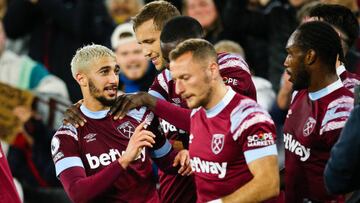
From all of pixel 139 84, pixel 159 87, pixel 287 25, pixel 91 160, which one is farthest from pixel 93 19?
pixel 91 160

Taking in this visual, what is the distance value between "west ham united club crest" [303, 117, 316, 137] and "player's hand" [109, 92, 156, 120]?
3.22 ft

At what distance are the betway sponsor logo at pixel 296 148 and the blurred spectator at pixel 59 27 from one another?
425cm

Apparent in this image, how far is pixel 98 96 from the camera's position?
636 centimetres

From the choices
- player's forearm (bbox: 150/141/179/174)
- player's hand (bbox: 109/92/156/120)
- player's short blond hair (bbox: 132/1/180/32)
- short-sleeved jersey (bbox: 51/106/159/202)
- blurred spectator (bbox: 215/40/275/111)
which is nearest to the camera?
short-sleeved jersey (bbox: 51/106/159/202)

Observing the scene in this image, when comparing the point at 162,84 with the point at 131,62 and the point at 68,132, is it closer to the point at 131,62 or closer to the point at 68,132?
the point at 68,132

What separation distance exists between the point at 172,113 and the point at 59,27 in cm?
440

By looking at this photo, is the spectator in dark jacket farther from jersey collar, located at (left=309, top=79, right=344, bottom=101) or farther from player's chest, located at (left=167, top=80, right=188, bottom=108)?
player's chest, located at (left=167, top=80, right=188, bottom=108)

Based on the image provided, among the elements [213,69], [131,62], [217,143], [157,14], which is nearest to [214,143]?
[217,143]

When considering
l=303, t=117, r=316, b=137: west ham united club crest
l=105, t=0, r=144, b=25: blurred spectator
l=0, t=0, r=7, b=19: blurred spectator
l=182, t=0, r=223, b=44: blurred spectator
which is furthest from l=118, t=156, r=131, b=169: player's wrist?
l=0, t=0, r=7, b=19: blurred spectator

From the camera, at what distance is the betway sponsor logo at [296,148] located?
611 cm

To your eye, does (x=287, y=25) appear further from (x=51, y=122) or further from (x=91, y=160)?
(x=91, y=160)

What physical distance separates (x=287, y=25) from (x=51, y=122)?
245 centimetres

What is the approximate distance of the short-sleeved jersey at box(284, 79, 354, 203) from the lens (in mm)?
5945

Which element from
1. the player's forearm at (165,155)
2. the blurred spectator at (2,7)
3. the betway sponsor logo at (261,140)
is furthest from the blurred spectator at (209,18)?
the betway sponsor logo at (261,140)
